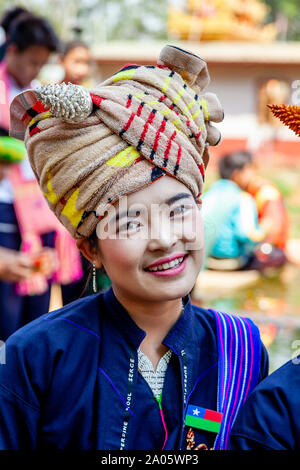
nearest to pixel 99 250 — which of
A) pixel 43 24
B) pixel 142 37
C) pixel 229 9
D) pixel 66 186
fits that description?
pixel 66 186

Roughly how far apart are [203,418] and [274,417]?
0.30 metres

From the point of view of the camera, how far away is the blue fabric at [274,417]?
4.94ft

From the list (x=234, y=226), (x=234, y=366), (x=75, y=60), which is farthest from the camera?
(x=234, y=226)

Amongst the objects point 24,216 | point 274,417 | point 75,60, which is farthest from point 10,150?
point 274,417

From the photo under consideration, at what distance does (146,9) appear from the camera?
4141cm

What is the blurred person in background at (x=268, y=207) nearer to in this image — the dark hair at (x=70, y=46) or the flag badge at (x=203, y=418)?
the dark hair at (x=70, y=46)

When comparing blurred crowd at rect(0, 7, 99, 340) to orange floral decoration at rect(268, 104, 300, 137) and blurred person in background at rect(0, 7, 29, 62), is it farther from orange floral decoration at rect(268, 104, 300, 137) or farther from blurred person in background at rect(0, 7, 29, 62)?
orange floral decoration at rect(268, 104, 300, 137)

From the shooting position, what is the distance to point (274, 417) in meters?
1.51

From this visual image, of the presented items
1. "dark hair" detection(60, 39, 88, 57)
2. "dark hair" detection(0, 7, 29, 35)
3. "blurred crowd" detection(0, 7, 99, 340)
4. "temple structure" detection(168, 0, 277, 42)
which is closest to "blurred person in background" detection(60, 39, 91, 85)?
"dark hair" detection(60, 39, 88, 57)

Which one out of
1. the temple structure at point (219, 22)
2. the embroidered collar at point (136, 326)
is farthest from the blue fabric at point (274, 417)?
the temple structure at point (219, 22)

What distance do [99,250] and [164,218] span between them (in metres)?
0.26

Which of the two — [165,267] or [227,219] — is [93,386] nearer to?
[165,267]

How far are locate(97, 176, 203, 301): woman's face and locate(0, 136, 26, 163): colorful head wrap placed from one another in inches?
75.3
